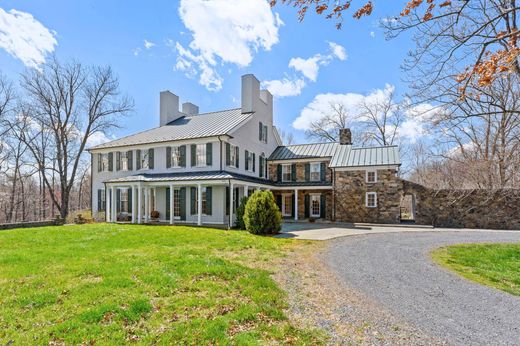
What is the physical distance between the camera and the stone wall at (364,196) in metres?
18.9

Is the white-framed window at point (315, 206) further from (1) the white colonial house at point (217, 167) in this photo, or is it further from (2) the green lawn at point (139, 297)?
(2) the green lawn at point (139, 297)

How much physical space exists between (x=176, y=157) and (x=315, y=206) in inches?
426

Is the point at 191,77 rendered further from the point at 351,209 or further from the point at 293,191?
the point at 351,209

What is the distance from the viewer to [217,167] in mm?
17078

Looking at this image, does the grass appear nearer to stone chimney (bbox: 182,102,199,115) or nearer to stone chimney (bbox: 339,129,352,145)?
stone chimney (bbox: 339,129,352,145)

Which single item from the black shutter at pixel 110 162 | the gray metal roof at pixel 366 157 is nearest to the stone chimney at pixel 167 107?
the black shutter at pixel 110 162

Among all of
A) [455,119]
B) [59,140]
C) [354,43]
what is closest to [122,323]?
[354,43]

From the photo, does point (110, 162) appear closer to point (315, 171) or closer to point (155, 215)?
point (155, 215)

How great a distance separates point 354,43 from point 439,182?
2352 cm

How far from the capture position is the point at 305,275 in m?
6.90

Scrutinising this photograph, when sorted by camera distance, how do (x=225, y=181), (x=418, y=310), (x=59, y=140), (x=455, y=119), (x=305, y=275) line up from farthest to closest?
(x=59, y=140), (x=225, y=181), (x=455, y=119), (x=305, y=275), (x=418, y=310)

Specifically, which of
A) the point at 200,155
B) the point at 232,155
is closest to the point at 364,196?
the point at 232,155

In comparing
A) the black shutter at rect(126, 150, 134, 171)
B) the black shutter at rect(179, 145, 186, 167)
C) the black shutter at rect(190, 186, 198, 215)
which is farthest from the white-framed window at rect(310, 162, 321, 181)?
the black shutter at rect(126, 150, 134, 171)

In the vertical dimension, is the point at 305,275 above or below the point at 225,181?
below
